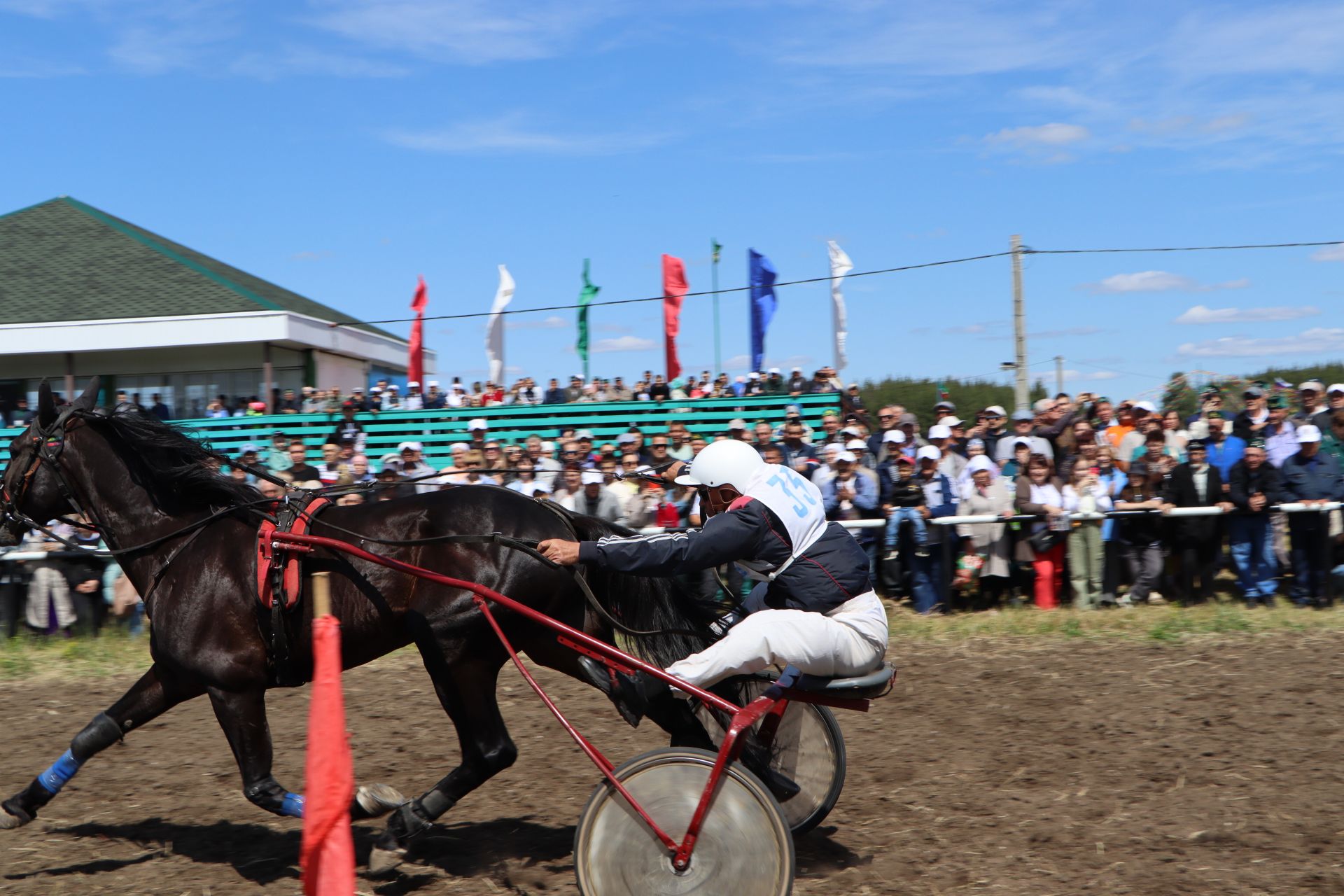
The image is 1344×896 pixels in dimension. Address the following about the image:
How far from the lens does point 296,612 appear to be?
4746 mm

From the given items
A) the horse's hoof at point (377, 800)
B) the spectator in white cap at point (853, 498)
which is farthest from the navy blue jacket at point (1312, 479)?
the horse's hoof at point (377, 800)

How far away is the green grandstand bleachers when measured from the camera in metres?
16.6

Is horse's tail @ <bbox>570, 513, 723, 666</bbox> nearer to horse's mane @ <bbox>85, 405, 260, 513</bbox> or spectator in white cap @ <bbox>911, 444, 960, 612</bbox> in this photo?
horse's mane @ <bbox>85, 405, 260, 513</bbox>

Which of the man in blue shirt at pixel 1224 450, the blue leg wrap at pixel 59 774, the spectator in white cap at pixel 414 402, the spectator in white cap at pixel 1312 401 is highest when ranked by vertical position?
the spectator in white cap at pixel 414 402

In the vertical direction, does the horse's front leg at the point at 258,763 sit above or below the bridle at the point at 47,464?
below

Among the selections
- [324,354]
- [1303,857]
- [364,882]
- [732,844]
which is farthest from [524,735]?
[324,354]

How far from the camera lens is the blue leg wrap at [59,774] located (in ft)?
15.7

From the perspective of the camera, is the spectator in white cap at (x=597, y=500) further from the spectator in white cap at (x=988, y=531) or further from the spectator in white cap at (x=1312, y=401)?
the spectator in white cap at (x=1312, y=401)

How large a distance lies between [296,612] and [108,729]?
0.91m

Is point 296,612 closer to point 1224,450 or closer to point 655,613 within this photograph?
point 655,613

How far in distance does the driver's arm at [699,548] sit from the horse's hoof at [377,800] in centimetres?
139

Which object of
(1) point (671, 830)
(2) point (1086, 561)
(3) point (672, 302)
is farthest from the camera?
(3) point (672, 302)

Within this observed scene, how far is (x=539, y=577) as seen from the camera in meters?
4.83

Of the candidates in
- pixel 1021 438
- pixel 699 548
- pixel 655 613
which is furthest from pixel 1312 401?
pixel 699 548
